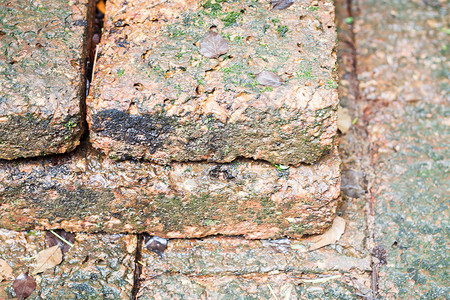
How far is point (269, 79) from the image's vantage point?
1645mm

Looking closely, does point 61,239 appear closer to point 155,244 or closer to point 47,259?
point 47,259

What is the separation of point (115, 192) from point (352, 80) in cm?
142

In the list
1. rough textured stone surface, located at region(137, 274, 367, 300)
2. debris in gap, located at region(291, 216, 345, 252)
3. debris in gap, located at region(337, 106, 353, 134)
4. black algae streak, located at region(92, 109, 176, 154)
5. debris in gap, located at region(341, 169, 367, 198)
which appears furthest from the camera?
debris in gap, located at region(337, 106, 353, 134)

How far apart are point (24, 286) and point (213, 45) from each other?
1.21 meters

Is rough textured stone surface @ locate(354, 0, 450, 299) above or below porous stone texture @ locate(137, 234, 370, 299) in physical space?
above

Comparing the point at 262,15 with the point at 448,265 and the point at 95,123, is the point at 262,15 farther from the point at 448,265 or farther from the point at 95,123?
the point at 448,265

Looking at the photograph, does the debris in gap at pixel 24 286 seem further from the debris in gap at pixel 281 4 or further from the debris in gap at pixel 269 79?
the debris in gap at pixel 281 4

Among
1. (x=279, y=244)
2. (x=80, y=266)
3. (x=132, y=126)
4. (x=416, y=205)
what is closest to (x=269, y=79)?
(x=132, y=126)

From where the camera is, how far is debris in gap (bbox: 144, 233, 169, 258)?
194 cm

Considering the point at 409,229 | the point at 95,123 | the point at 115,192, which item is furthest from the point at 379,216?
the point at 95,123

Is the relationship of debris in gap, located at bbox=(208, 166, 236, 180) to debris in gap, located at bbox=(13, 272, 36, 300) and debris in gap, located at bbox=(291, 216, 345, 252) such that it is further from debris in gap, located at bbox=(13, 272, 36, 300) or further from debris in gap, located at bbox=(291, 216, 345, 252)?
debris in gap, located at bbox=(13, 272, 36, 300)

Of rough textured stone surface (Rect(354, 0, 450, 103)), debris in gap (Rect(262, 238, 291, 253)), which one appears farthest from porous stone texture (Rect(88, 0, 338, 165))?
rough textured stone surface (Rect(354, 0, 450, 103))

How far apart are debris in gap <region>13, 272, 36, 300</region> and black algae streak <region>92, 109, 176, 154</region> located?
695 millimetres

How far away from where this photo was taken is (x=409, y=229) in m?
1.98
